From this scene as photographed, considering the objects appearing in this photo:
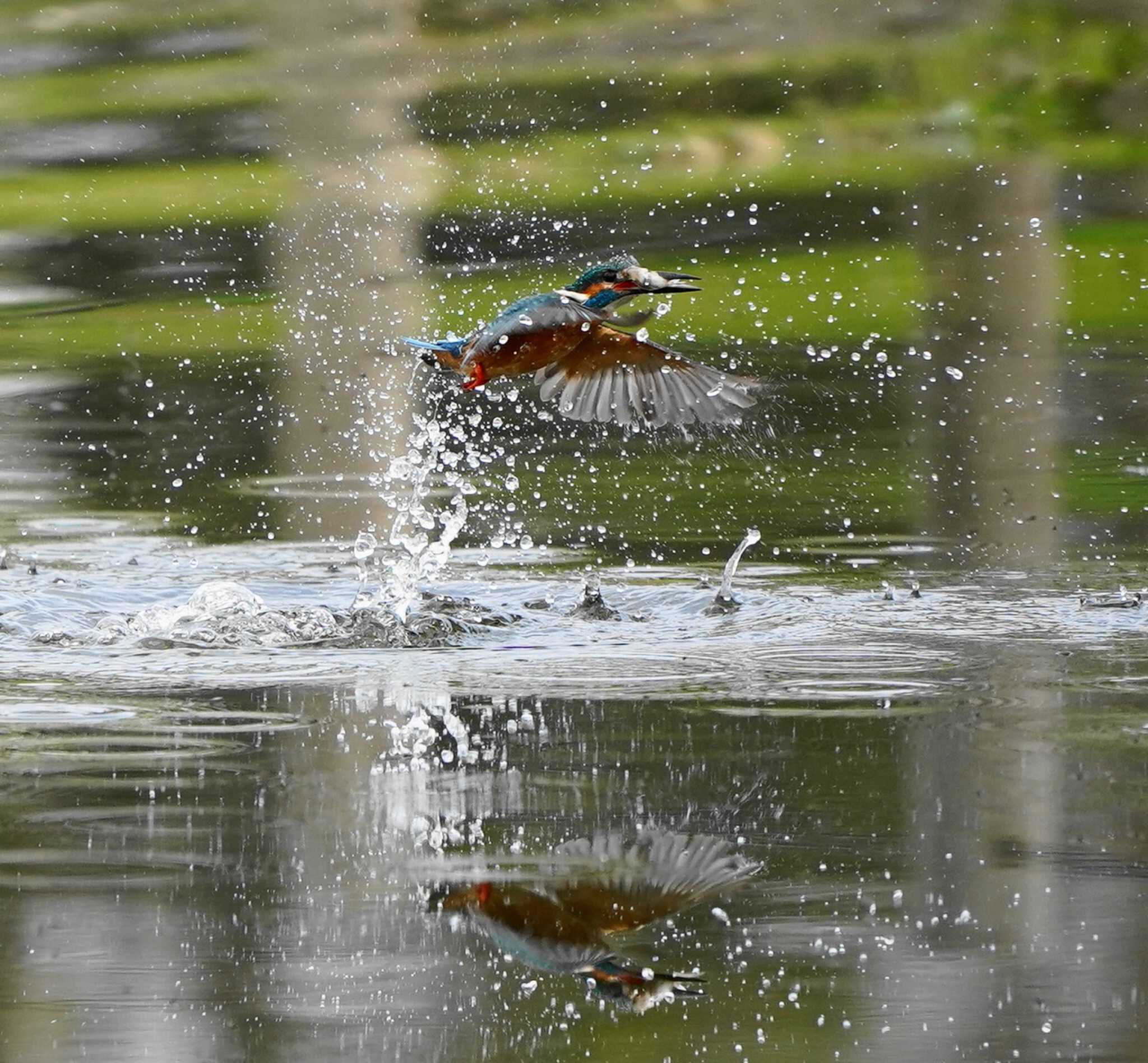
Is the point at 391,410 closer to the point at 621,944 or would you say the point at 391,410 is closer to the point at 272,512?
the point at 272,512

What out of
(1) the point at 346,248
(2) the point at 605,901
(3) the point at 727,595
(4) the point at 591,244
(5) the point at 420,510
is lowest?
(2) the point at 605,901

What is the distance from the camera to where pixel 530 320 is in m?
5.04

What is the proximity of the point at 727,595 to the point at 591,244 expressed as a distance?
5062mm

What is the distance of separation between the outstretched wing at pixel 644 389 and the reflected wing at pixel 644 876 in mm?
2126

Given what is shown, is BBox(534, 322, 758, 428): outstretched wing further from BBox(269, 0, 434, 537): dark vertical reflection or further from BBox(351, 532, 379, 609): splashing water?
BBox(269, 0, 434, 537): dark vertical reflection

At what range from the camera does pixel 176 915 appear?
131 inches

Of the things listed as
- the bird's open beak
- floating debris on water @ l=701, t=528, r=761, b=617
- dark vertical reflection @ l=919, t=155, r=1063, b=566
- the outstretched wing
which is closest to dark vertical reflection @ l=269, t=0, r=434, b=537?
the outstretched wing

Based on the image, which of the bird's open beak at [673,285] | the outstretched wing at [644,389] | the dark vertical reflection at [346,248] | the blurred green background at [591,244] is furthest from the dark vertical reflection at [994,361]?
the dark vertical reflection at [346,248]

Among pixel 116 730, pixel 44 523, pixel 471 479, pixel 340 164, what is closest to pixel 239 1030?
pixel 116 730

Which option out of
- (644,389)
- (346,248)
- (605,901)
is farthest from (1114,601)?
(346,248)

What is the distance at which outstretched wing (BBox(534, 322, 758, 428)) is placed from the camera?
561 centimetres

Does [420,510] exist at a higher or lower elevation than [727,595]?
higher

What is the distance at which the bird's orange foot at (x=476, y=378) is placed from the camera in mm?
5102

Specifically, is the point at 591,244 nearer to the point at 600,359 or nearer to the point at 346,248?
the point at 346,248
